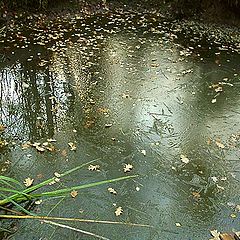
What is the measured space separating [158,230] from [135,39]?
4529 millimetres

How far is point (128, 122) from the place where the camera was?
453 cm

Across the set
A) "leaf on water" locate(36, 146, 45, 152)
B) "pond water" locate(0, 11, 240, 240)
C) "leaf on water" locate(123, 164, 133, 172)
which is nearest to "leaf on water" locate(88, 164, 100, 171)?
"pond water" locate(0, 11, 240, 240)

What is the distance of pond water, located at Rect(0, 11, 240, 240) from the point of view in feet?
10.8

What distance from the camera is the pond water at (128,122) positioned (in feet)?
10.8

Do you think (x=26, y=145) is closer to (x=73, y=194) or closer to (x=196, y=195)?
(x=73, y=194)

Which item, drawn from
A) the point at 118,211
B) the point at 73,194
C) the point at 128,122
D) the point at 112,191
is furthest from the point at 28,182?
the point at 128,122

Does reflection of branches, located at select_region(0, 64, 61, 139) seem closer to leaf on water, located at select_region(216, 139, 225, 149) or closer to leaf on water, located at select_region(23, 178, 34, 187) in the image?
leaf on water, located at select_region(23, 178, 34, 187)

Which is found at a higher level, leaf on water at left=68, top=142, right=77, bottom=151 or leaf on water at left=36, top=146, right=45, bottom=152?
leaf on water at left=36, top=146, right=45, bottom=152

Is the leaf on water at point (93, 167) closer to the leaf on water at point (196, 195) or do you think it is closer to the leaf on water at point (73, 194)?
the leaf on water at point (73, 194)

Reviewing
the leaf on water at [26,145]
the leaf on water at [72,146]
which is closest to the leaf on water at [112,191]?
the leaf on water at [72,146]

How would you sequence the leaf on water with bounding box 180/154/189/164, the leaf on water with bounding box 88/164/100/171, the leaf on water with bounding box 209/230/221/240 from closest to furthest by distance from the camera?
the leaf on water with bounding box 209/230/221/240 < the leaf on water with bounding box 88/164/100/171 < the leaf on water with bounding box 180/154/189/164

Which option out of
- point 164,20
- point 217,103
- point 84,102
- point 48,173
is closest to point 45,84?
point 84,102

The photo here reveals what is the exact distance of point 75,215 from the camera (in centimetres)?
319

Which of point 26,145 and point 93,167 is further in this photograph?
point 26,145
